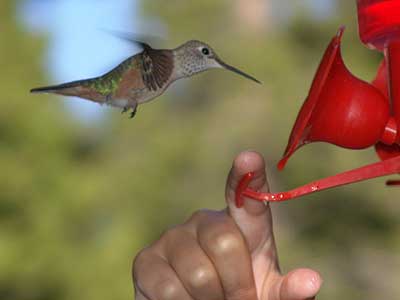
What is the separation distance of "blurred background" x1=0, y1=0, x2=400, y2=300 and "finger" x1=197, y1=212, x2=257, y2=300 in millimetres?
4104

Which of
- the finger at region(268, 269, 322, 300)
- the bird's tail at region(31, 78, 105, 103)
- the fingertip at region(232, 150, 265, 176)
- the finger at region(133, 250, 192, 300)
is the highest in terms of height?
the bird's tail at region(31, 78, 105, 103)

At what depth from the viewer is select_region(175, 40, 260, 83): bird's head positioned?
4.28ft

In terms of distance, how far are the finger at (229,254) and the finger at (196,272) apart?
0.6 inches

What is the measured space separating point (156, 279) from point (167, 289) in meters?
0.06

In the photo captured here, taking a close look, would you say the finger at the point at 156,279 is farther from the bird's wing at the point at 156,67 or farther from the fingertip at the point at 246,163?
the bird's wing at the point at 156,67

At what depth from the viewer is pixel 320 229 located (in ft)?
37.3

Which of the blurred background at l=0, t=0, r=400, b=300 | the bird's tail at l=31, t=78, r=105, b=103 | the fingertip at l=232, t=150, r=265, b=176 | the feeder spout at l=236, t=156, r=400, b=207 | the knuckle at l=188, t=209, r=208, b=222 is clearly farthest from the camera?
the blurred background at l=0, t=0, r=400, b=300

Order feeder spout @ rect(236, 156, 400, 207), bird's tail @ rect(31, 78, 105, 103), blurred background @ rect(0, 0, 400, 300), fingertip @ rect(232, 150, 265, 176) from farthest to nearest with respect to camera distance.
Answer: blurred background @ rect(0, 0, 400, 300) < fingertip @ rect(232, 150, 265, 176) < feeder spout @ rect(236, 156, 400, 207) < bird's tail @ rect(31, 78, 105, 103)

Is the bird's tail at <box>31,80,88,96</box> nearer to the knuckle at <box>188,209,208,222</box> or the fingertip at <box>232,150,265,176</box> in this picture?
the fingertip at <box>232,150,265,176</box>

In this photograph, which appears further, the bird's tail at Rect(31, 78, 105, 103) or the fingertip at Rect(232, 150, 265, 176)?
the fingertip at Rect(232, 150, 265, 176)

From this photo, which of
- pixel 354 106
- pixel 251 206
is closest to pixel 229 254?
pixel 251 206

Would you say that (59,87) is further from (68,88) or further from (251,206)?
(251,206)

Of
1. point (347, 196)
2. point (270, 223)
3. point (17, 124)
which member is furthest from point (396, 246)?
point (270, 223)

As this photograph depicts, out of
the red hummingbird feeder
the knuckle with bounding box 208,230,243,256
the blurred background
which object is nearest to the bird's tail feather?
the red hummingbird feeder
